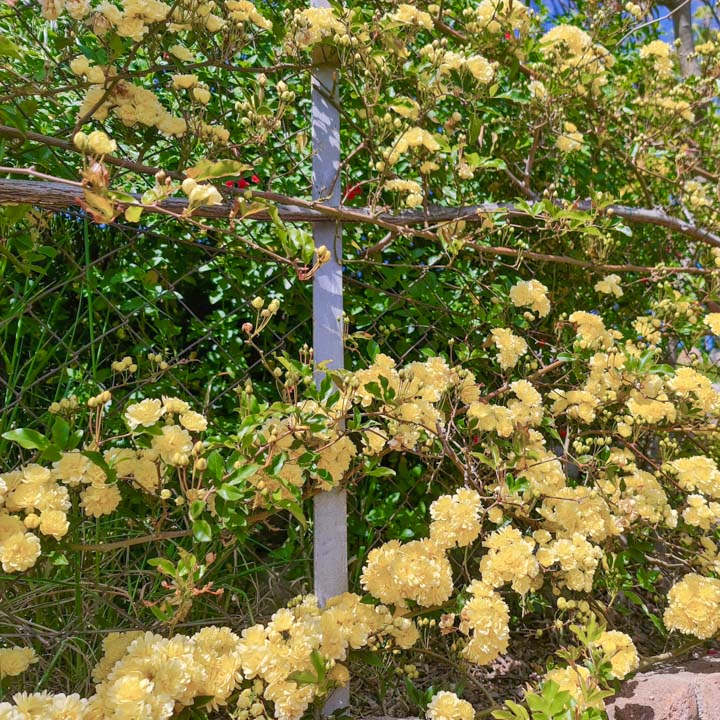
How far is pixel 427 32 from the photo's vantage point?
199cm

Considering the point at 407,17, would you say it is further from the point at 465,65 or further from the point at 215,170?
the point at 215,170

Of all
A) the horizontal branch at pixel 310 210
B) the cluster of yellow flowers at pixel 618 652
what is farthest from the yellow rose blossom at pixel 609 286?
the cluster of yellow flowers at pixel 618 652

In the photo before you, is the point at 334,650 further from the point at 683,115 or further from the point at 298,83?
the point at 683,115

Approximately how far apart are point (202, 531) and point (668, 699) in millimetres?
1006

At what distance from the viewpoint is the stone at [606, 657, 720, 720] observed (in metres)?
1.28

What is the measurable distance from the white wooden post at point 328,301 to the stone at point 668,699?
1.88 ft

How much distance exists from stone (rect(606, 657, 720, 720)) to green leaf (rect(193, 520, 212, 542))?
90 centimetres

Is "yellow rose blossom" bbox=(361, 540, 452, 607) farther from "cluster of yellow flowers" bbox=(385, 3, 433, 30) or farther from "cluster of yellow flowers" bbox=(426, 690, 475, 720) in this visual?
"cluster of yellow flowers" bbox=(385, 3, 433, 30)

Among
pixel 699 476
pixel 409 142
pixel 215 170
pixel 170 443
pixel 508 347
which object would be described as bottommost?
pixel 699 476

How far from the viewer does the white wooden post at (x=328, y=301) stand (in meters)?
1.33

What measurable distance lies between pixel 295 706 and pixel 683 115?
204 cm

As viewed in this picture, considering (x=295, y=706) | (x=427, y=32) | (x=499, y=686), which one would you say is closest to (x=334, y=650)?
(x=295, y=706)

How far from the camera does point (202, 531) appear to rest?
105 cm

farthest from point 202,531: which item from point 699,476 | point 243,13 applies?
point 699,476
